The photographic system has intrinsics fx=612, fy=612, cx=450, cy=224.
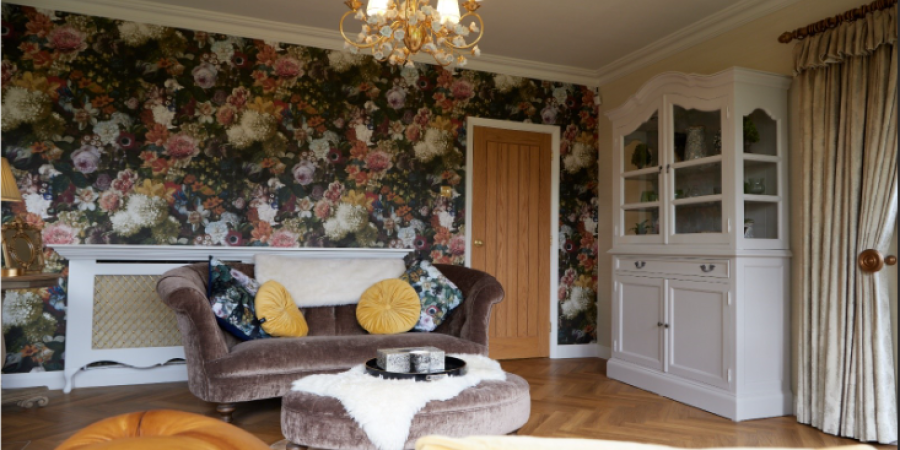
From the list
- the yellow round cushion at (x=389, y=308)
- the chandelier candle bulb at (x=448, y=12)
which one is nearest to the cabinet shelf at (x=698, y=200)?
the yellow round cushion at (x=389, y=308)

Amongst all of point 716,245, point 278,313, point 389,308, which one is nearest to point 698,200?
point 716,245

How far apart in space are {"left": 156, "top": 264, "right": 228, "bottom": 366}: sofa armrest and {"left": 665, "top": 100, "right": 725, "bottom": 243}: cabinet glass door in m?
2.70

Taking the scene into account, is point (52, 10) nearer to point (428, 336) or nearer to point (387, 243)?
point (387, 243)

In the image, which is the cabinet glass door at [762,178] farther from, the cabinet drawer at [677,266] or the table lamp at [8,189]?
the table lamp at [8,189]

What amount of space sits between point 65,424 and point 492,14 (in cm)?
334

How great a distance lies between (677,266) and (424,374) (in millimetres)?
2068

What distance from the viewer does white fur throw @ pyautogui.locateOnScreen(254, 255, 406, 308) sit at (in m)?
3.63

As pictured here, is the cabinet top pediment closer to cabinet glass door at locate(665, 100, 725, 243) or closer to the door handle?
cabinet glass door at locate(665, 100, 725, 243)

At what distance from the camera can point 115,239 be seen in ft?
12.7

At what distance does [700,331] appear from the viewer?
357 cm

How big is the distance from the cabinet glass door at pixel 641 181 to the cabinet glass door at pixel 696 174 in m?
0.14

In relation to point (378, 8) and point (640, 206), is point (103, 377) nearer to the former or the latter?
point (378, 8)

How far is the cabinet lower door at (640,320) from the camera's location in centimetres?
390

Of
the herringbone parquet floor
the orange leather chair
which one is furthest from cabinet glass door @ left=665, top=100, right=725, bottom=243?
the orange leather chair
